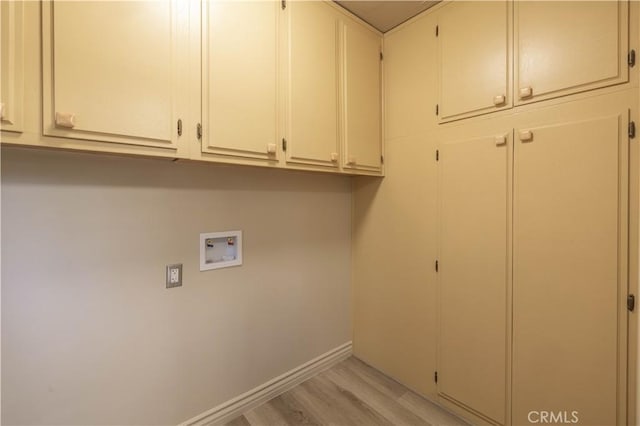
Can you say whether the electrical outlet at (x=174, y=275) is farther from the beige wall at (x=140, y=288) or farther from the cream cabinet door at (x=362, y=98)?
the cream cabinet door at (x=362, y=98)

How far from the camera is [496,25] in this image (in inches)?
59.8

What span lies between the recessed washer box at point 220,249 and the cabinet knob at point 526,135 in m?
1.66

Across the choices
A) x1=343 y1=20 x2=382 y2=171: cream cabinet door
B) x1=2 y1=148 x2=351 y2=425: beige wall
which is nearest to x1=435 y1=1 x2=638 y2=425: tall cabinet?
x1=343 y1=20 x2=382 y2=171: cream cabinet door

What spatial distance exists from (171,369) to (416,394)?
5.22 feet

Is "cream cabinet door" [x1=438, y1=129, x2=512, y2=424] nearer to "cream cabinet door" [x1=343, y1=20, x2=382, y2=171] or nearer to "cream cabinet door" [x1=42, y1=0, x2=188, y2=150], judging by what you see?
"cream cabinet door" [x1=343, y1=20, x2=382, y2=171]

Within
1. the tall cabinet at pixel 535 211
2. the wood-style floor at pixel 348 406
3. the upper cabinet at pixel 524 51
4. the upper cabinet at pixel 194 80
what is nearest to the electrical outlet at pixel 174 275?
the upper cabinet at pixel 194 80

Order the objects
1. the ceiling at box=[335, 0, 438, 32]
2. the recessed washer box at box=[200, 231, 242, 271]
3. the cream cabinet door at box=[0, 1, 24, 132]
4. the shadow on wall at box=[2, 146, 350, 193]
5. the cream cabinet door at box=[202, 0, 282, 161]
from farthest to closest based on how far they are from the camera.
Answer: the ceiling at box=[335, 0, 438, 32] < the recessed washer box at box=[200, 231, 242, 271] < the cream cabinet door at box=[202, 0, 282, 161] < the shadow on wall at box=[2, 146, 350, 193] < the cream cabinet door at box=[0, 1, 24, 132]

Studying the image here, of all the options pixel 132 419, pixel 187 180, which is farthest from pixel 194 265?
pixel 132 419

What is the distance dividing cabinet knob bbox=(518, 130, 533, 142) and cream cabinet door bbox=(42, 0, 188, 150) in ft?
5.39

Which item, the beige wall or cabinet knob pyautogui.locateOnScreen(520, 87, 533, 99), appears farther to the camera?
cabinet knob pyautogui.locateOnScreen(520, 87, 533, 99)

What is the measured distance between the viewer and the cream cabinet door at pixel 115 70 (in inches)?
37.7

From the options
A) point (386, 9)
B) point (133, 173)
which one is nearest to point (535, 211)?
point (386, 9)

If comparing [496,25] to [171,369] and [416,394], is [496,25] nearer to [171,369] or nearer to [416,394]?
[416,394]

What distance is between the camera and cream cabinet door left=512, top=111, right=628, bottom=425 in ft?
4.02
